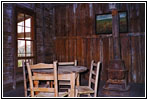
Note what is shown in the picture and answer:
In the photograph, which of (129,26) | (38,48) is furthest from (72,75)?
(129,26)

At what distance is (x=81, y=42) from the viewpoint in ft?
19.6

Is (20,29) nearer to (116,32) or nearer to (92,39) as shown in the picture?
(92,39)

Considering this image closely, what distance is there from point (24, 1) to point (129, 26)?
11.4 feet

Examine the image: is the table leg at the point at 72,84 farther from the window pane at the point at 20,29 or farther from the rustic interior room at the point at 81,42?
the window pane at the point at 20,29

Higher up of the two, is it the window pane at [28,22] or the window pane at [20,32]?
the window pane at [28,22]

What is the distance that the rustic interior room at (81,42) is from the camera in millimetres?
3910

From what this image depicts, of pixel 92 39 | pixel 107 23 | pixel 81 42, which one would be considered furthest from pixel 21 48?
pixel 107 23

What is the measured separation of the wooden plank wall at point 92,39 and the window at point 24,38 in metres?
1.34

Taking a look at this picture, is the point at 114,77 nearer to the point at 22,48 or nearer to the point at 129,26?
the point at 129,26

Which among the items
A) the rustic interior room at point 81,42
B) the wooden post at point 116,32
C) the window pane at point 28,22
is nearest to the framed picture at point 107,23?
the rustic interior room at point 81,42

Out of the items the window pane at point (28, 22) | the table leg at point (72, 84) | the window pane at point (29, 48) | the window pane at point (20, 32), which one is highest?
the window pane at point (28, 22)

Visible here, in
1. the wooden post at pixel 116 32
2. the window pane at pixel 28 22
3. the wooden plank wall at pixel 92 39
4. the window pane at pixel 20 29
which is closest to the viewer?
the wooden post at pixel 116 32

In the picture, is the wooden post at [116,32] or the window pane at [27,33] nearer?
the wooden post at [116,32]

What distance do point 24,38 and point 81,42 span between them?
210cm
